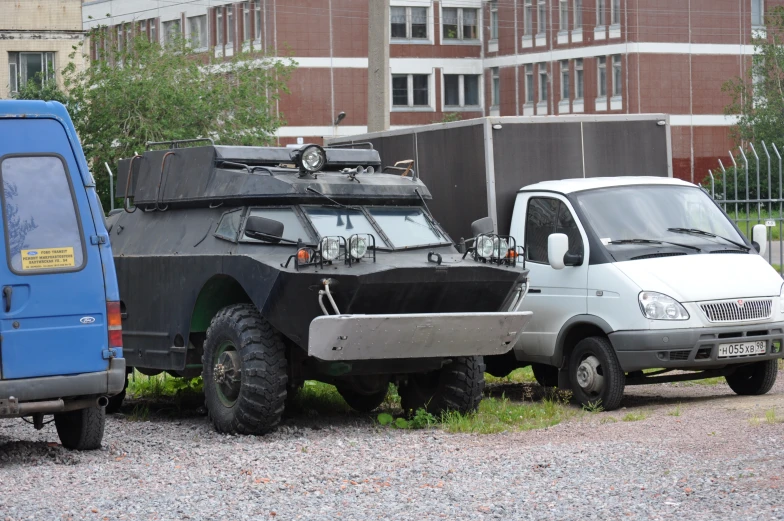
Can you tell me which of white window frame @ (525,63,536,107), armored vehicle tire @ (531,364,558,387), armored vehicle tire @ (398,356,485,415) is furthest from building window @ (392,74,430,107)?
armored vehicle tire @ (398,356,485,415)

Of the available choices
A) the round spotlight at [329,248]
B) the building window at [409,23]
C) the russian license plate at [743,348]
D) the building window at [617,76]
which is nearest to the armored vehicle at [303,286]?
the round spotlight at [329,248]

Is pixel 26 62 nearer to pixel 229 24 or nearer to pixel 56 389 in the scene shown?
pixel 229 24

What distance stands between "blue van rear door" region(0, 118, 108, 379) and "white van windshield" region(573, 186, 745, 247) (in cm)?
493

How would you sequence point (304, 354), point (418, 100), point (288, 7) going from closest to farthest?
point (304, 354)
point (288, 7)
point (418, 100)

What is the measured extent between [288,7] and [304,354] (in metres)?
50.8

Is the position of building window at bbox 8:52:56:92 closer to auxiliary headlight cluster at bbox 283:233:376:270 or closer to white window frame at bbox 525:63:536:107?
white window frame at bbox 525:63:536:107

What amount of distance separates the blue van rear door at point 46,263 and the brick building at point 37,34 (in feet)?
124

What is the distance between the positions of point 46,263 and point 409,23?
58.0 meters

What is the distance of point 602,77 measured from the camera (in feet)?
204

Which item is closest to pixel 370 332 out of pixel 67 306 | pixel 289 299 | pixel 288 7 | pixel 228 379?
pixel 289 299

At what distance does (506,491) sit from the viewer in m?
8.19

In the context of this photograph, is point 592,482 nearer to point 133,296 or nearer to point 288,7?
point 133,296

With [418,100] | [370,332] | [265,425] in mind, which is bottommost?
[265,425]

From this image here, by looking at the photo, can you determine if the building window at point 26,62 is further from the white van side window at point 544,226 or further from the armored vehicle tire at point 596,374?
the armored vehicle tire at point 596,374
